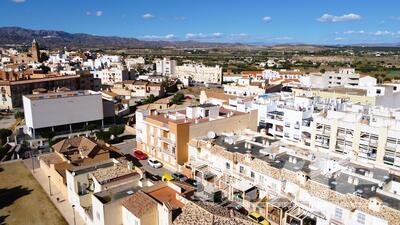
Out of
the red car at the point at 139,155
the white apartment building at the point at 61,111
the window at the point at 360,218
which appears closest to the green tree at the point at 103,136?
the red car at the point at 139,155

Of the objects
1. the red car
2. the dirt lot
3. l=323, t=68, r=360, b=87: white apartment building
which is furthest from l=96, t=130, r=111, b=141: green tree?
l=323, t=68, r=360, b=87: white apartment building

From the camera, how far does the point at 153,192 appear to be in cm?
2758

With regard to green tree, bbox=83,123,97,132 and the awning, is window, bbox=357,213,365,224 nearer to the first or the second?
the awning

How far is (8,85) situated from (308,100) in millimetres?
74518

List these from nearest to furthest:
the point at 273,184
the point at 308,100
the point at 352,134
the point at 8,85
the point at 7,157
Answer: the point at 273,184
the point at 352,134
the point at 7,157
the point at 308,100
the point at 8,85

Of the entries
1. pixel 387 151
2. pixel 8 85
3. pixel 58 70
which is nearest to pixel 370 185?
pixel 387 151

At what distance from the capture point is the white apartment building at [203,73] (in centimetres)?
14088

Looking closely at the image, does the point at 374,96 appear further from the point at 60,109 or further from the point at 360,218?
the point at 60,109

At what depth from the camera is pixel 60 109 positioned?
2357 inches

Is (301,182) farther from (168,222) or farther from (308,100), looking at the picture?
(308,100)

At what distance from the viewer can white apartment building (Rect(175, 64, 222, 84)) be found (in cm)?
14088

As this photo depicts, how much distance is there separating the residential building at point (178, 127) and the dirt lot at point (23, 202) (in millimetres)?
15690

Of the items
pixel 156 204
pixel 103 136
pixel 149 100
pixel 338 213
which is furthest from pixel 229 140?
pixel 149 100

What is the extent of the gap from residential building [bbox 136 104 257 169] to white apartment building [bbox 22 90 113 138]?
17.0 meters
